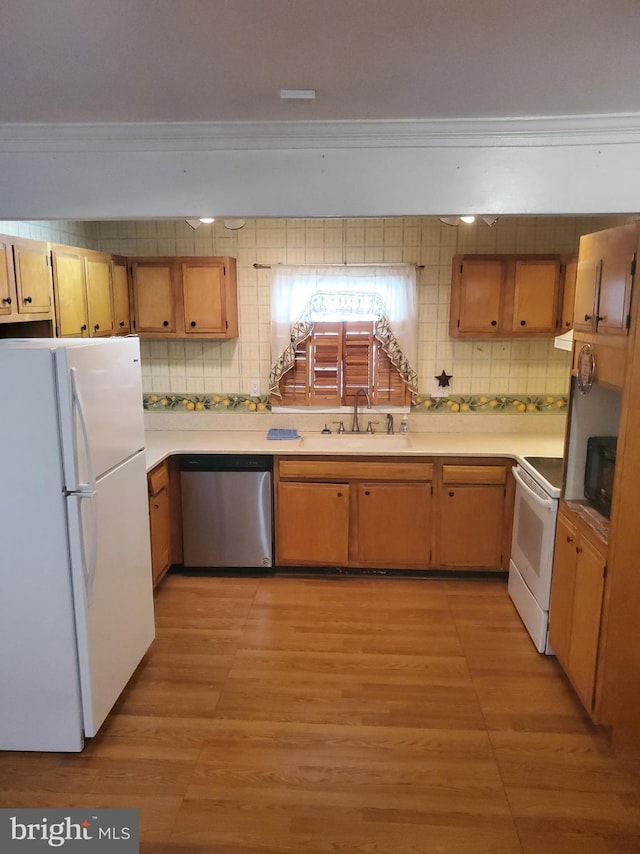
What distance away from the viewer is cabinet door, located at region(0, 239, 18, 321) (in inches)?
102

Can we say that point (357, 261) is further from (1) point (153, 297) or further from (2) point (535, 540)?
(2) point (535, 540)

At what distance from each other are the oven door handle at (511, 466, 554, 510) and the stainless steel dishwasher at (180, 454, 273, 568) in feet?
5.04

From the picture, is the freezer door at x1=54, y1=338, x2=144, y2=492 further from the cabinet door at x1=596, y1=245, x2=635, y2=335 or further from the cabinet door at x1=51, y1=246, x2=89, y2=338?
the cabinet door at x1=596, y1=245, x2=635, y2=335

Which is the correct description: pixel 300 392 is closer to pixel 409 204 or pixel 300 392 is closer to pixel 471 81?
pixel 409 204

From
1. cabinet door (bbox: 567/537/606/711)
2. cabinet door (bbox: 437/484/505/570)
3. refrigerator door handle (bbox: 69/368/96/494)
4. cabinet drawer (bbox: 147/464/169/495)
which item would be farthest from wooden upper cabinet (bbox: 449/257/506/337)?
refrigerator door handle (bbox: 69/368/96/494)

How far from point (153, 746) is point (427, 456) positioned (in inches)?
89.1

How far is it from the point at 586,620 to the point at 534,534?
71cm

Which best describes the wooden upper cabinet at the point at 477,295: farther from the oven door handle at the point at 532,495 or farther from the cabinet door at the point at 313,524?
the cabinet door at the point at 313,524

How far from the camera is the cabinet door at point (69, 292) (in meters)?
3.09

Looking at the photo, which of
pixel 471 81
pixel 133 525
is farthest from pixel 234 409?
pixel 471 81

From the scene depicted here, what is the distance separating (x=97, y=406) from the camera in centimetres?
246

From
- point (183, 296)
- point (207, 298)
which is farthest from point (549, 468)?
point (183, 296)

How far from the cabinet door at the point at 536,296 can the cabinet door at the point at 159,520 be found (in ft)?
8.17

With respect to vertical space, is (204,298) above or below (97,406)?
above
